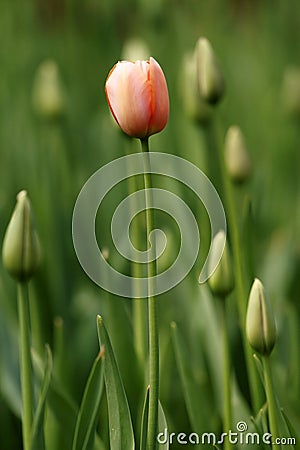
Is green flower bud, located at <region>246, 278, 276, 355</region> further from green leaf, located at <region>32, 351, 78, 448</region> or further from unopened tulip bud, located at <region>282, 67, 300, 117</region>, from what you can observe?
unopened tulip bud, located at <region>282, 67, 300, 117</region>

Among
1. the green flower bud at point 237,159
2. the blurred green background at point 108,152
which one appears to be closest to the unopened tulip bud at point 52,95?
the blurred green background at point 108,152

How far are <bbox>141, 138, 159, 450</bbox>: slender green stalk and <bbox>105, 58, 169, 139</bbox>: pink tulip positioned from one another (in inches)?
0.5

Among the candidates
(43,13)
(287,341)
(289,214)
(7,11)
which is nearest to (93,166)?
(289,214)

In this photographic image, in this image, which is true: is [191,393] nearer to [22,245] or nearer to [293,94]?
[22,245]

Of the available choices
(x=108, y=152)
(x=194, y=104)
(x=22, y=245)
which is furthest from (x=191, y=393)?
(x=108, y=152)

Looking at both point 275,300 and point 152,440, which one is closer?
point 152,440

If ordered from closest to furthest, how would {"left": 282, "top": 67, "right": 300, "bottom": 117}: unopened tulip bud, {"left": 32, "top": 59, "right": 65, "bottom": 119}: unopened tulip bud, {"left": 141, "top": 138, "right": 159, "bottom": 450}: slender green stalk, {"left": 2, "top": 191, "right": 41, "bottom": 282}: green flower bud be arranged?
{"left": 141, "top": 138, "right": 159, "bottom": 450}: slender green stalk
{"left": 2, "top": 191, "right": 41, "bottom": 282}: green flower bud
{"left": 32, "top": 59, "right": 65, "bottom": 119}: unopened tulip bud
{"left": 282, "top": 67, "right": 300, "bottom": 117}: unopened tulip bud

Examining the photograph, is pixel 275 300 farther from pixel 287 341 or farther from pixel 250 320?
pixel 250 320

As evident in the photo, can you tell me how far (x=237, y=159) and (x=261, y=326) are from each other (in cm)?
38

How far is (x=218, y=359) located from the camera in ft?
2.97

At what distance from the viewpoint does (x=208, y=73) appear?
2.89 feet

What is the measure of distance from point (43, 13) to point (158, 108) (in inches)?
105

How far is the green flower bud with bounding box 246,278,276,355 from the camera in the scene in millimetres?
631

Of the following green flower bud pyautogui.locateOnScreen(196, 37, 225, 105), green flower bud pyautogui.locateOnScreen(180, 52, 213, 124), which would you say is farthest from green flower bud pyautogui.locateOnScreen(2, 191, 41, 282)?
green flower bud pyautogui.locateOnScreen(180, 52, 213, 124)
